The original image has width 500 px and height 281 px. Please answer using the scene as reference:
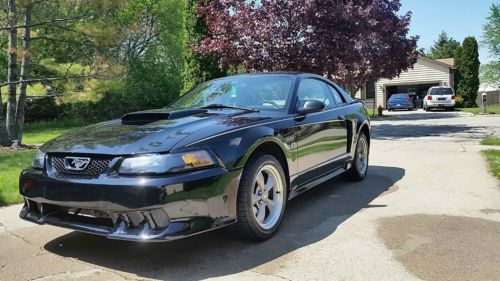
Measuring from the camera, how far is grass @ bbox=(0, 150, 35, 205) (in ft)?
19.6

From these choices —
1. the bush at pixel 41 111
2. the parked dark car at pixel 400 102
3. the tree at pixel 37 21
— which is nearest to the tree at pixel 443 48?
the parked dark car at pixel 400 102

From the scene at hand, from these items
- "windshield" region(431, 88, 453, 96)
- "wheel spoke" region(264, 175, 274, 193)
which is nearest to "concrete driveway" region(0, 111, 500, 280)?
"wheel spoke" region(264, 175, 274, 193)

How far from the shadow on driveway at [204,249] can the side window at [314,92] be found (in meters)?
1.22

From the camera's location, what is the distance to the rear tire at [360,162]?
20.8ft

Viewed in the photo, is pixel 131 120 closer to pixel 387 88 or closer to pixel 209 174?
pixel 209 174

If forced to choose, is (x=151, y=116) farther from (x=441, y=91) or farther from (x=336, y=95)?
(x=441, y=91)

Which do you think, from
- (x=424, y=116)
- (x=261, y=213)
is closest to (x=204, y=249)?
(x=261, y=213)

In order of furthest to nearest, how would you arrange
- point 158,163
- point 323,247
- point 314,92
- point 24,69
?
1. point 24,69
2. point 314,92
3. point 323,247
4. point 158,163

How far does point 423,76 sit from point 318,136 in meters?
35.5

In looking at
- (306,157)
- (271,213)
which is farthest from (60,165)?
(306,157)

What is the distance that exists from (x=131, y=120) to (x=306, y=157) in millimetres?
1750

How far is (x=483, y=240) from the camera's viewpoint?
13.0 feet

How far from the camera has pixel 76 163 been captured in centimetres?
356

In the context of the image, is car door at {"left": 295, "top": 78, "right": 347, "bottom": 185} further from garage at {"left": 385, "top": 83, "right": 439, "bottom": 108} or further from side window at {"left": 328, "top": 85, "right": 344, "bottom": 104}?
garage at {"left": 385, "top": 83, "right": 439, "bottom": 108}
